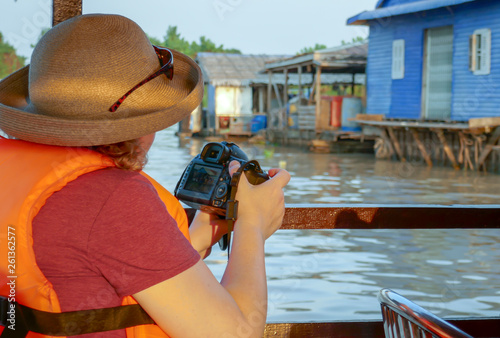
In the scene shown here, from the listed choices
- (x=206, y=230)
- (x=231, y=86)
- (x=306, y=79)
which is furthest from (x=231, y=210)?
(x=231, y=86)

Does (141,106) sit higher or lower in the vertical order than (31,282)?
higher

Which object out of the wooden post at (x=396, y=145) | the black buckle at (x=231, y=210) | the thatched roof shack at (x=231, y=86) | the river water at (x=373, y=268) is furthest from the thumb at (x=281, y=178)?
the thatched roof shack at (x=231, y=86)

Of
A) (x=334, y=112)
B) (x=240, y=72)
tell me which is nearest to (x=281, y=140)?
(x=334, y=112)

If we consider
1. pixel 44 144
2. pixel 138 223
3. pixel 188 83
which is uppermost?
pixel 188 83

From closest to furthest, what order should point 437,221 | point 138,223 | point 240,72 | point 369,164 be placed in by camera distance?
point 138,223, point 437,221, point 369,164, point 240,72

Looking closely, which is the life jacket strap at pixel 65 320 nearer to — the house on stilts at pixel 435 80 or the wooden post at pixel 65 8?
the wooden post at pixel 65 8

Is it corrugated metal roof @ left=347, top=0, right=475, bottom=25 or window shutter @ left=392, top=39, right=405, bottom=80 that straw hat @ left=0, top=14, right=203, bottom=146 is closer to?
corrugated metal roof @ left=347, top=0, right=475, bottom=25

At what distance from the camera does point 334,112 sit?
2523 cm

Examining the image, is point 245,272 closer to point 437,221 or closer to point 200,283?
point 200,283

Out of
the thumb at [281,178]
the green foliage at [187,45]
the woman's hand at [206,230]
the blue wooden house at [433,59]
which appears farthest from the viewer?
the green foliage at [187,45]

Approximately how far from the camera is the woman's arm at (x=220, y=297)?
4.19 ft

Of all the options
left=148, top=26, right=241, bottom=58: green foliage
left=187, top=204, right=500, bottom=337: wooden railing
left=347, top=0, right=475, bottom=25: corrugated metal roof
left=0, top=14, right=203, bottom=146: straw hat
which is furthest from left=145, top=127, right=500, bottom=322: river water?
left=148, top=26, right=241, bottom=58: green foliage

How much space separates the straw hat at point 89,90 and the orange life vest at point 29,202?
0.10 ft

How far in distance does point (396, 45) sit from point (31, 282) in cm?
2081
